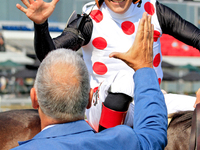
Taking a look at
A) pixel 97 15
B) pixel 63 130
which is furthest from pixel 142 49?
pixel 97 15

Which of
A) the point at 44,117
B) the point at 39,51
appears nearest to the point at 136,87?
the point at 44,117

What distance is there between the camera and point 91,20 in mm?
2047

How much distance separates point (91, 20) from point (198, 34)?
2.64ft

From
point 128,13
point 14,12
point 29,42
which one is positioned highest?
point 128,13

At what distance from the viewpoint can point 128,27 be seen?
2.06 m

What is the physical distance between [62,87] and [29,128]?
122cm

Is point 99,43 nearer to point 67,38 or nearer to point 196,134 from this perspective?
point 67,38

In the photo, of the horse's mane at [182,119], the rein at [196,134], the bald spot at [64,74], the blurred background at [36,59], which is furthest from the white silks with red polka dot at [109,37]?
the blurred background at [36,59]

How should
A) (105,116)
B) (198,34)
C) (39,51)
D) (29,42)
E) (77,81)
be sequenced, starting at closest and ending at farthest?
(77,81)
(105,116)
(39,51)
(198,34)
(29,42)

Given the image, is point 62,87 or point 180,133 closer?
point 62,87

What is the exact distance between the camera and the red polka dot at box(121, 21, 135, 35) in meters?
2.04

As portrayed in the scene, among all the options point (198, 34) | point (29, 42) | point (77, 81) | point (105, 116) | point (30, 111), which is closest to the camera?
point (77, 81)

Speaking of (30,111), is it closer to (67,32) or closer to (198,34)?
(67,32)

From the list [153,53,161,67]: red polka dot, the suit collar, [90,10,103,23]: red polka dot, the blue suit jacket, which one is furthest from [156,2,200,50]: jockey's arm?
the suit collar
